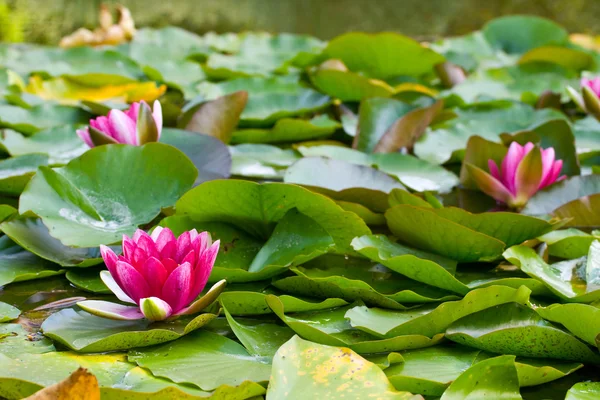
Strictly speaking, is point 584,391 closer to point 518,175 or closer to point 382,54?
point 518,175

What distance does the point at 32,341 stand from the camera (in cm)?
82

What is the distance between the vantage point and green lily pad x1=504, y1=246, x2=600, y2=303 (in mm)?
905

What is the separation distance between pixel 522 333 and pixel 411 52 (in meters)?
1.59

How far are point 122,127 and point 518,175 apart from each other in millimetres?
711

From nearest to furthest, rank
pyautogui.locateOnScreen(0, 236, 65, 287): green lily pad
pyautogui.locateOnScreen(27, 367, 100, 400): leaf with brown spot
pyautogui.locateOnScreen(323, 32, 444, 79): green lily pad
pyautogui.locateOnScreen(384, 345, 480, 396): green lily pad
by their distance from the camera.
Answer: pyautogui.locateOnScreen(27, 367, 100, 400): leaf with brown spot → pyautogui.locateOnScreen(384, 345, 480, 396): green lily pad → pyautogui.locateOnScreen(0, 236, 65, 287): green lily pad → pyautogui.locateOnScreen(323, 32, 444, 79): green lily pad

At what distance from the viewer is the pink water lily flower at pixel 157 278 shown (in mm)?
824

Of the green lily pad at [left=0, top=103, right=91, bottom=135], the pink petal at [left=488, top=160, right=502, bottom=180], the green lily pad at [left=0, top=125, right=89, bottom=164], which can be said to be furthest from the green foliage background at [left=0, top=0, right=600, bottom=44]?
the pink petal at [left=488, top=160, right=502, bottom=180]

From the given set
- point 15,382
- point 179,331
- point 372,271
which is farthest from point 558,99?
point 15,382

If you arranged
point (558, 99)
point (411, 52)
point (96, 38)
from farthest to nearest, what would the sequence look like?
point (96, 38)
point (411, 52)
point (558, 99)

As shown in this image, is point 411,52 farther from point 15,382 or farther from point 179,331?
point 15,382

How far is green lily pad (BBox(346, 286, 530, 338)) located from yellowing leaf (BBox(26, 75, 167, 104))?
1261mm

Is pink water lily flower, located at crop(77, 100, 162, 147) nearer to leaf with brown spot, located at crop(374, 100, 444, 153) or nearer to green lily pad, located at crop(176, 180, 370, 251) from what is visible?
green lily pad, located at crop(176, 180, 370, 251)

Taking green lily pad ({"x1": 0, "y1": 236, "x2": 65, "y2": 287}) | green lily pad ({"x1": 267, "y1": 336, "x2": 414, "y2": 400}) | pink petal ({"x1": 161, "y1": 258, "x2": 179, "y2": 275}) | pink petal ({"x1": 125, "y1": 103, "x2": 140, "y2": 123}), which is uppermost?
pink petal ({"x1": 125, "y1": 103, "x2": 140, "y2": 123})

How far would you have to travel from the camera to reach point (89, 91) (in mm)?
2025
